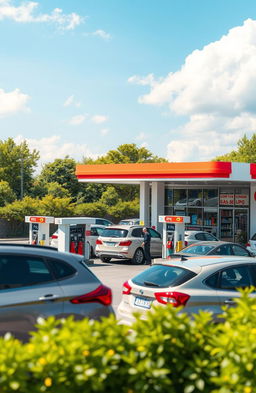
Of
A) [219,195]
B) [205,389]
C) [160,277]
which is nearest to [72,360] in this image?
[205,389]

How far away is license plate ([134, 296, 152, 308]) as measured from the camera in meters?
8.45

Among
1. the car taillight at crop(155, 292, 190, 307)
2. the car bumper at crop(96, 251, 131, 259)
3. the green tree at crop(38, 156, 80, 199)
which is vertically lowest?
the car bumper at crop(96, 251, 131, 259)

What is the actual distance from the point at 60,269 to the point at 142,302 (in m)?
1.77

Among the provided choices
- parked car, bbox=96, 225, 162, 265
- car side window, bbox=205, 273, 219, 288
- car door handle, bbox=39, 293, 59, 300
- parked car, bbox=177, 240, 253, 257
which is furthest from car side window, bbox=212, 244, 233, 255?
car door handle, bbox=39, 293, 59, 300

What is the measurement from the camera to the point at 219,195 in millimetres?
31203

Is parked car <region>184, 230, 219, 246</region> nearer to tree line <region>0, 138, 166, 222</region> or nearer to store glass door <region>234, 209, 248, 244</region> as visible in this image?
store glass door <region>234, 209, 248, 244</region>

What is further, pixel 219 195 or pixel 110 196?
pixel 110 196

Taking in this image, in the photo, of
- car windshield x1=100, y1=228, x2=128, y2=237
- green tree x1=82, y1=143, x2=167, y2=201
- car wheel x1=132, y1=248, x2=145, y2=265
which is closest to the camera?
car windshield x1=100, y1=228, x2=128, y2=237

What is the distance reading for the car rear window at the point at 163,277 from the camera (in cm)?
835

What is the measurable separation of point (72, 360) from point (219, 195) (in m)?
27.9

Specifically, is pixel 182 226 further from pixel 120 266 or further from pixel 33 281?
pixel 33 281

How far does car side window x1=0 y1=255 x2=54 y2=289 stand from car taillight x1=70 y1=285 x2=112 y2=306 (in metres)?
0.42

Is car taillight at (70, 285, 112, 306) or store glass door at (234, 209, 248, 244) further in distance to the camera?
store glass door at (234, 209, 248, 244)

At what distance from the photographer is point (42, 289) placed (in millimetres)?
6980
